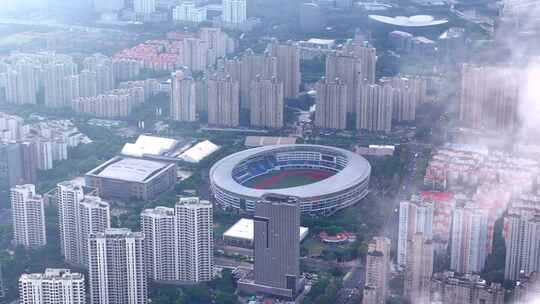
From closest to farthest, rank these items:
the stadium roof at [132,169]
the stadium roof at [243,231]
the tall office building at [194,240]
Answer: the tall office building at [194,240], the stadium roof at [243,231], the stadium roof at [132,169]

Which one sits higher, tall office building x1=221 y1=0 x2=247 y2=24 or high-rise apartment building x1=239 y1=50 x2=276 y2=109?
tall office building x1=221 y1=0 x2=247 y2=24

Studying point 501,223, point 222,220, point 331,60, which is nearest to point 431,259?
point 501,223

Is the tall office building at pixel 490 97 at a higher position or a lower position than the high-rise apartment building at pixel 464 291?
higher

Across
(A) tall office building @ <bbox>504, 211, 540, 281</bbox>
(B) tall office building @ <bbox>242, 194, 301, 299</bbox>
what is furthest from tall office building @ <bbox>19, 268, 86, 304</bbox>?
(A) tall office building @ <bbox>504, 211, 540, 281</bbox>

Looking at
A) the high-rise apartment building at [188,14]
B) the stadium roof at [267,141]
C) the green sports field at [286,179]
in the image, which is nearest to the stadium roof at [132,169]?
the green sports field at [286,179]

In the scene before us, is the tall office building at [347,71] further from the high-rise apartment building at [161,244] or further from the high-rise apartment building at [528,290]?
the high-rise apartment building at [528,290]

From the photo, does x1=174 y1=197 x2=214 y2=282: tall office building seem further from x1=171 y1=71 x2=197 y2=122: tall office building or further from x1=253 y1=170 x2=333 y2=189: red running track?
x1=171 y1=71 x2=197 y2=122: tall office building
